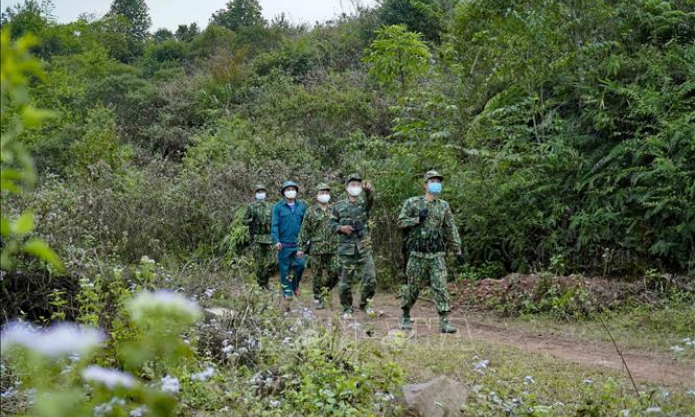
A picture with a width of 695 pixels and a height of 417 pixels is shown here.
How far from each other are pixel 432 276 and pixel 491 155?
182 inches

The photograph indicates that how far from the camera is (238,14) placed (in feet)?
156

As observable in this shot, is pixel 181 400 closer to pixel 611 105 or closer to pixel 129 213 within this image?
pixel 611 105

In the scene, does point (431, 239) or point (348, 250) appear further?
point (348, 250)

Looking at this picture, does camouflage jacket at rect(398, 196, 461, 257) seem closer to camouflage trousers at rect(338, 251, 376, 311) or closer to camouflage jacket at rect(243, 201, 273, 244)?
camouflage trousers at rect(338, 251, 376, 311)

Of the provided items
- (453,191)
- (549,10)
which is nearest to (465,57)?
(549,10)

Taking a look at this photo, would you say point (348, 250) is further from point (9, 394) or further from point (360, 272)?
point (9, 394)

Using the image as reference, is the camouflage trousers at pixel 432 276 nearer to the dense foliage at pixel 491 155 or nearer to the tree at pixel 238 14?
the dense foliage at pixel 491 155

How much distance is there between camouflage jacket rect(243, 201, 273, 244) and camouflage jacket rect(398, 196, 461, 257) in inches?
168

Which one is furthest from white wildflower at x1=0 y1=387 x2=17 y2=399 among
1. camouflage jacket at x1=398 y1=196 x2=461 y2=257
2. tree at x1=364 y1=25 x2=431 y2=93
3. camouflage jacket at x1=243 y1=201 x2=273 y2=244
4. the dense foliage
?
tree at x1=364 y1=25 x2=431 y2=93

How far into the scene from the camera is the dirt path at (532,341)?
Answer: 778cm

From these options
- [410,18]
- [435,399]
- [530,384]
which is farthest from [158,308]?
[410,18]

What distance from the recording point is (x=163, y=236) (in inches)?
675

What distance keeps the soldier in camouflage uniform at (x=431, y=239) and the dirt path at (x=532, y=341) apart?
0.54m

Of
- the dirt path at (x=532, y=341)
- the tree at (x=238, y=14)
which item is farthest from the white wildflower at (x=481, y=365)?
the tree at (x=238, y=14)
